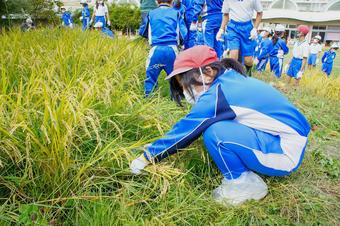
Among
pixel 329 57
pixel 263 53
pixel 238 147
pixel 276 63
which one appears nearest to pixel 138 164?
pixel 238 147

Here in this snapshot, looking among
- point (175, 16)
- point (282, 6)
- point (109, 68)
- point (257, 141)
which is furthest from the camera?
point (282, 6)

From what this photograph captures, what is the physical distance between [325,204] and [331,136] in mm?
1486

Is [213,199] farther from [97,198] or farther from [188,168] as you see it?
[97,198]

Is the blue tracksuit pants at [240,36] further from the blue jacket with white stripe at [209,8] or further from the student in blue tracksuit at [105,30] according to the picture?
the student in blue tracksuit at [105,30]

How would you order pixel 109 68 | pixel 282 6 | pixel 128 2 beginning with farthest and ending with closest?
pixel 282 6
pixel 128 2
pixel 109 68

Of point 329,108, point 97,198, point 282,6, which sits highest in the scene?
point 97,198

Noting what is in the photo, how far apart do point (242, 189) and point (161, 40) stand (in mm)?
2200

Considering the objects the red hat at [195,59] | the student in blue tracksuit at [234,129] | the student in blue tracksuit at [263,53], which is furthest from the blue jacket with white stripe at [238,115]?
the student in blue tracksuit at [263,53]

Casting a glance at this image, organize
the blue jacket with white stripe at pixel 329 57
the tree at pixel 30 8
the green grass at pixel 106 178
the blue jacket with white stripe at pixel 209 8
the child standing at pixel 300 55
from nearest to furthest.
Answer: the green grass at pixel 106 178, the blue jacket with white stripe at pixel 209 8, the tree at pixel 30 8, the child standing at pixel 300 55, the blue jacket with white stripe at pixel 329 57

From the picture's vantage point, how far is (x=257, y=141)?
6.19ft

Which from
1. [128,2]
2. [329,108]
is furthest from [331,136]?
[128,2]

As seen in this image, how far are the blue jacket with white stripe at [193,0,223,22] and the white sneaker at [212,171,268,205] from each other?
4126 mm

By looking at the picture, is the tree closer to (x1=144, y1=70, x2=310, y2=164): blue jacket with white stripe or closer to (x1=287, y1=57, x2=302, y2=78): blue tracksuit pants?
(x1=144, y1=70, x2=310, y2=164): blue jacket with white stripe

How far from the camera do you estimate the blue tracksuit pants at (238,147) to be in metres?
1.85
